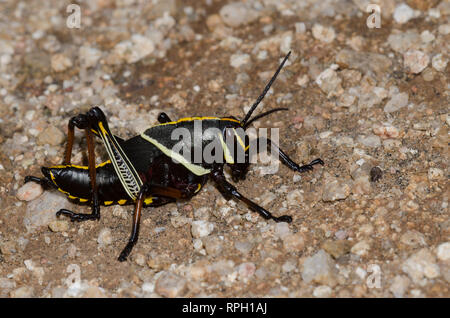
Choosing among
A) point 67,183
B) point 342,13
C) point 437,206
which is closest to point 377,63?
point 342,13

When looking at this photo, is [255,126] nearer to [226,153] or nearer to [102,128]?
[226,153]

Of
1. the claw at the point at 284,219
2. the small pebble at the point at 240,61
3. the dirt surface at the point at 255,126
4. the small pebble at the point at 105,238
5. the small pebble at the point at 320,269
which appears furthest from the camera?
the small pebble at the point at 240,61

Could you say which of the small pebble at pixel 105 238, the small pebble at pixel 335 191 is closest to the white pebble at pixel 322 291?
the small pebble at pixel 335 191

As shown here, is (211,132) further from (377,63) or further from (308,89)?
(377,63)

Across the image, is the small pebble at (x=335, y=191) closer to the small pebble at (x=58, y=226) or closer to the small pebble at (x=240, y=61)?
the small pebble at (x=240, y=61)

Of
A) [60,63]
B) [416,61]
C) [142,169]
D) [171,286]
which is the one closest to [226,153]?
[142,169]
